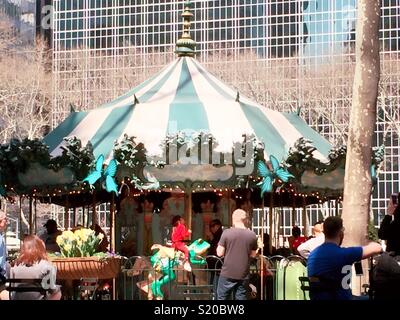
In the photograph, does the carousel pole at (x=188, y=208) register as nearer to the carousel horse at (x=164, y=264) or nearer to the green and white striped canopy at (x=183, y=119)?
the green and white striped canopy at (x=183, y=119)

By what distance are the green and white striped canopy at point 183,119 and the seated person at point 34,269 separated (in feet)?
28.9

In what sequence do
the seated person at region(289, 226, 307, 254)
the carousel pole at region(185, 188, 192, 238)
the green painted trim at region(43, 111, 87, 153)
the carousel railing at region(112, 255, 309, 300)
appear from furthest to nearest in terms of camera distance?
the green painted trim at region(43, 111, 87, 153)
the seated person at region(289, 226, 307, 254)
the carousel pole at region(185, 188, 192, 238)
the carousel railing at region(112, 255, 309, 300)

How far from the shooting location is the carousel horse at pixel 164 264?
62.3 ft

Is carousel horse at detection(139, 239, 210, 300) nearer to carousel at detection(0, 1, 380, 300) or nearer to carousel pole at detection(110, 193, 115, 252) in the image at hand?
carousel at detection(0, 1, 380, 300)

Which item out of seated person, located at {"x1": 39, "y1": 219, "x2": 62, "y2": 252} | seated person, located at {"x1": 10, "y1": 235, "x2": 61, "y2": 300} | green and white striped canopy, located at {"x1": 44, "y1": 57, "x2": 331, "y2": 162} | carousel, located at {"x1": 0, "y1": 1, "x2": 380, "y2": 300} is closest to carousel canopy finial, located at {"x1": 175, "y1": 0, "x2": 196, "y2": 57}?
carousel, located at {"x1": 0, "y1": 1, "x2": 380, "y2": 300}

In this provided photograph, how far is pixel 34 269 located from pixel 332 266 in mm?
3301

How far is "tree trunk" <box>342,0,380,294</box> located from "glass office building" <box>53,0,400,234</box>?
4177 cm

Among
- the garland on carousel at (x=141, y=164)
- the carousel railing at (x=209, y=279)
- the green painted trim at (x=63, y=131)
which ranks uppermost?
the green painted trim at (x=63, y=131)

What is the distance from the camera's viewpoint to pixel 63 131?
78.8 ft

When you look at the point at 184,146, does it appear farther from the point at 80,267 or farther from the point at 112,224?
the point at 112,224

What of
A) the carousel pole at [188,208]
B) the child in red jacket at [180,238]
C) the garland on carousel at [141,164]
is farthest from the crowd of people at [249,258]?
the carousel pole at [188,208]

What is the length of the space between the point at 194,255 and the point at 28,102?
41681mm

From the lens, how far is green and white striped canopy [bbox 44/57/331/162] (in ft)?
72.8
